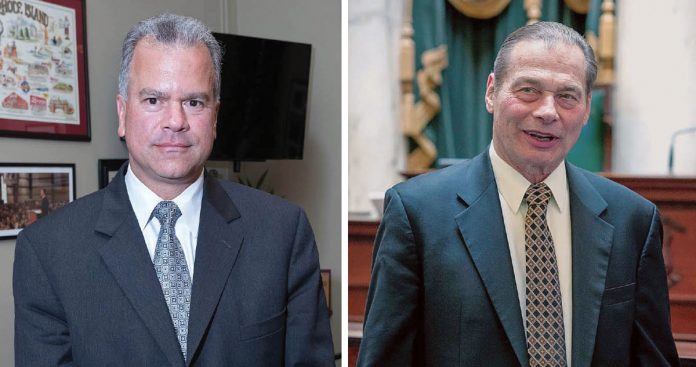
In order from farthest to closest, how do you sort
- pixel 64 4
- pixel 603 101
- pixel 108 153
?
pixel 108 153 < pixel 64 4 < pixel 603 101

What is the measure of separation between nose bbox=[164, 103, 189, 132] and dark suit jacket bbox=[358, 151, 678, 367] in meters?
0.57

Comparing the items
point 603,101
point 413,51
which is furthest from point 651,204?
point 413,51

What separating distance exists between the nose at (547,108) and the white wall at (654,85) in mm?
403

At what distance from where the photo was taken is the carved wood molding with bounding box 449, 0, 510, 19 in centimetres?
196

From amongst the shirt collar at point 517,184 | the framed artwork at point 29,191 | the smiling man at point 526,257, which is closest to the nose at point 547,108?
the smiling man at point 526,257

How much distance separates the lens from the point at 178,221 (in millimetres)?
1497

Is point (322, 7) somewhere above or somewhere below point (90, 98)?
above

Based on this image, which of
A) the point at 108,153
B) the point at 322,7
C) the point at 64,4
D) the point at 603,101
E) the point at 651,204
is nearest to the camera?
the point at 651,204

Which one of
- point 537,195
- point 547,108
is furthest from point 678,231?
point 547,108

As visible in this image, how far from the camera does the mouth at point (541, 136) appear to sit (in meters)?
1.65

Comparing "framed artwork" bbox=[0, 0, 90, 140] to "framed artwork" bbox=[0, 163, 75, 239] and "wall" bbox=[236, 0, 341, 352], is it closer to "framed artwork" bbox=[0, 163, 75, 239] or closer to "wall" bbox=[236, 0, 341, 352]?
"framed artwork" bbox=[0, 163, 75, 239]

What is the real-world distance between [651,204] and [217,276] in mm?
1123

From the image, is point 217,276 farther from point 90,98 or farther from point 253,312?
point 90,98

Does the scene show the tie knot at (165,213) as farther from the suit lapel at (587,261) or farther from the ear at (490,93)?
the suit lapel at (587,261)
